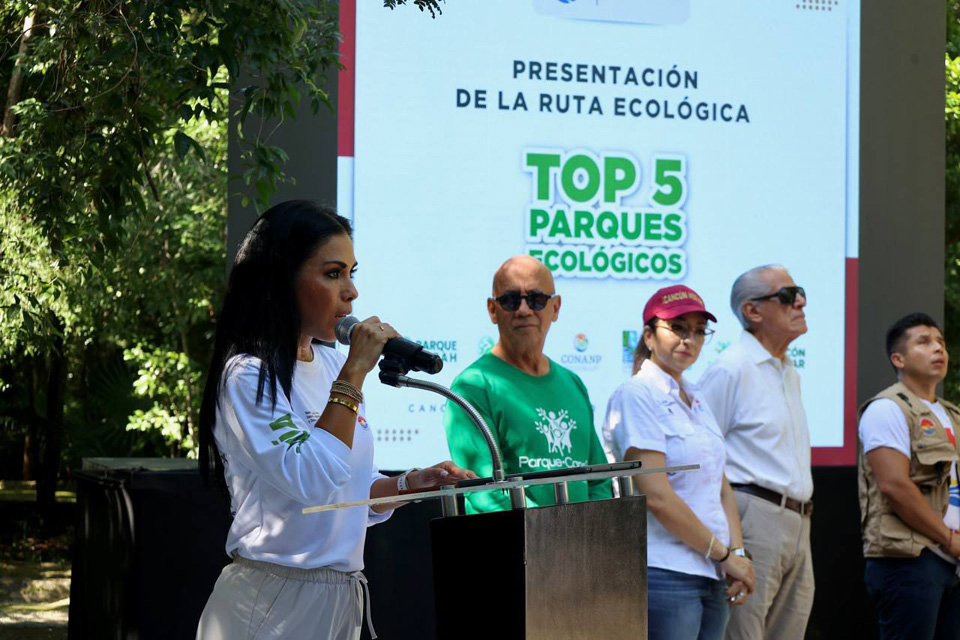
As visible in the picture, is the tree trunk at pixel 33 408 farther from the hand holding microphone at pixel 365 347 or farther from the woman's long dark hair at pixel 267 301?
the hand holding microphone at pixel 365 347

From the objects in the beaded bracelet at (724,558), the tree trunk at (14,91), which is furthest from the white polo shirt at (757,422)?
the tree trunk at (14,91)

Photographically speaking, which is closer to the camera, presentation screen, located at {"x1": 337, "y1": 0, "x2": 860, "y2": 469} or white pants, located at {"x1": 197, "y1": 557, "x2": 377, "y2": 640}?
white pants, located at {"x1": 197, "y1": 557, "x2": 377, "y2": 640}

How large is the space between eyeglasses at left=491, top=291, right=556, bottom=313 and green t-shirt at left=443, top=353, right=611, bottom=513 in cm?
16

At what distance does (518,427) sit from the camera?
10.4 feet

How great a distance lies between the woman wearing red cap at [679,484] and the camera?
136 inches

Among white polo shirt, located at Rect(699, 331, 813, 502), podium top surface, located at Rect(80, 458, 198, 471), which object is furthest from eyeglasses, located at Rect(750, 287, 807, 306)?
podium top surface, located at Rect(80, 458, 198, 471)

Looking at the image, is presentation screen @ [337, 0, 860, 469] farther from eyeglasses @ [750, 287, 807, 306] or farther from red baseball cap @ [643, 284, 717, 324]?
red baseball cap @ [643, 284, 717, 324]

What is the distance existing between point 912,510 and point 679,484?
4.08ft

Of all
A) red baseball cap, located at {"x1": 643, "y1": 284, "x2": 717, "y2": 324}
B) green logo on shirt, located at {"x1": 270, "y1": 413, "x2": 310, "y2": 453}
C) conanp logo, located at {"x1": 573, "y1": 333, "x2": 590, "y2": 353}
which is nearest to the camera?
green logo on shirt, located at {"x1": 270, "y1": 413, "x2": 310, "y2": 453}

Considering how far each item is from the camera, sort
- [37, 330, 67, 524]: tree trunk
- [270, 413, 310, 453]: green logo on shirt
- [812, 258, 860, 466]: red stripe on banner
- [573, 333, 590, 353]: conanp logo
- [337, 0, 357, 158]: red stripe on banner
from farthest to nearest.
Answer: [37, 330, 67, 524]: tree trunk, [812, 258, 860, 466]: red stripe on banner, [573, 333, 590, 353]: conanp logo, [337, 0, 357, 158]: red stripe on banner, [270, 413, 310, 453]: green logo on shirt

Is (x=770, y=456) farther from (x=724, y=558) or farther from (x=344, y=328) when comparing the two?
(x=344, y=328)

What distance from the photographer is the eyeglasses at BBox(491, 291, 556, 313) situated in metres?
3.38

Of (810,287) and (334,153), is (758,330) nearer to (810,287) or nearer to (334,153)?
(810,287)

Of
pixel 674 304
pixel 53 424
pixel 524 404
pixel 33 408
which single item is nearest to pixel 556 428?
pixel 524 404
